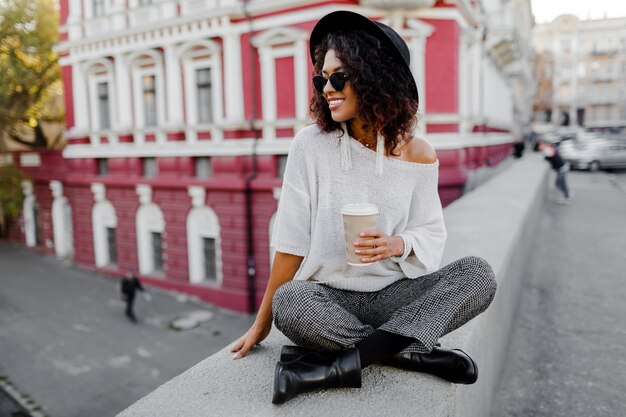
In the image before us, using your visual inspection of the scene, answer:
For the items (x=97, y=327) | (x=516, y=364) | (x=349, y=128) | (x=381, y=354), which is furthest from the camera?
(x=97, y=327)

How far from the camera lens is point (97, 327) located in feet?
43.4

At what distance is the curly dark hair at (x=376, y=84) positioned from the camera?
2.06 metres

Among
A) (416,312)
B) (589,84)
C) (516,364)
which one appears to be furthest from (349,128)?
(589,84)

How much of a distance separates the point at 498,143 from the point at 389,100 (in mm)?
20295

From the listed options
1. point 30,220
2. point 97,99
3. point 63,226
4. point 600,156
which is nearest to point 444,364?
point 97,99

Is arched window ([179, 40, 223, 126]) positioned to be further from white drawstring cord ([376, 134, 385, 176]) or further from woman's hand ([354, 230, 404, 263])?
woman's hand ([354, 230, 404, 263])

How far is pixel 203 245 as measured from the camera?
16.2m

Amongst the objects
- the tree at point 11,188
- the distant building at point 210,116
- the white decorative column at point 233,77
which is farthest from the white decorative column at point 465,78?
the tree at point 11,188

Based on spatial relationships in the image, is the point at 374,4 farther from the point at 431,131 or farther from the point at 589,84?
the point at 589,84

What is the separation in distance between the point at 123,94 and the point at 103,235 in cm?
526

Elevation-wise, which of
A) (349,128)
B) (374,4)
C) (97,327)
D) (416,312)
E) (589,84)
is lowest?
(97,327)

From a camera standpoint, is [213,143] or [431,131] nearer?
[431,131]

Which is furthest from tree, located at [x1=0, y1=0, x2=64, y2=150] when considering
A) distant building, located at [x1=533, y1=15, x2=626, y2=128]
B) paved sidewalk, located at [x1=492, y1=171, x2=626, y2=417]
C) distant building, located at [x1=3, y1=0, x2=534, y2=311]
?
distant building, located at [x1=533, y1=15, x2=626, y2=128]

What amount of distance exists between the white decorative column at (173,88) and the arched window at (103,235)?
5.01 meters
